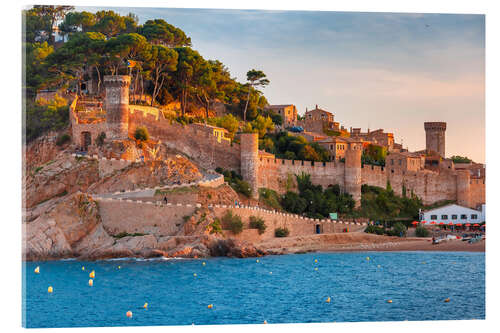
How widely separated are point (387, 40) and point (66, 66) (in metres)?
12.3

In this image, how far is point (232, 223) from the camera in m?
21.1

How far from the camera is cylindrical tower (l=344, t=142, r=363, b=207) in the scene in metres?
25.7

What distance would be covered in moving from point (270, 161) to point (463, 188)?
6067 mm

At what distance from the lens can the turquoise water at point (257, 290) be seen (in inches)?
536

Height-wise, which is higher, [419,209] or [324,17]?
[324,17]

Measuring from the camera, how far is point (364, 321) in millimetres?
13398

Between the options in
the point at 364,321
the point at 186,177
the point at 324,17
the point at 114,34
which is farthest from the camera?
the point at 114,34

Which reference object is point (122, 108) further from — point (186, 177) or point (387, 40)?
point (387, 40)

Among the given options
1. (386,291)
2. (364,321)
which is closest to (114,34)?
(386,291)

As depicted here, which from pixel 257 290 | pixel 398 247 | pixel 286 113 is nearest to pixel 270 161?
pixel 398 247

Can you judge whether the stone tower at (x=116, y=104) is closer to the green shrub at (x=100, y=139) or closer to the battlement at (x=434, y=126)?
the green shrub at (x=100, y=139)

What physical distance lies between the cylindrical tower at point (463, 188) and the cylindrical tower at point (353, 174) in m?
3.12

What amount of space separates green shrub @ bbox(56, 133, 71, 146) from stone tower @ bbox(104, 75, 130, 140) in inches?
47.8

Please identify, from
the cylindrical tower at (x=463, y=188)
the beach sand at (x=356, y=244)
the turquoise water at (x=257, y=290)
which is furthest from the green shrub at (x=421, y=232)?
the turquoise water at (x=257, y=290)
